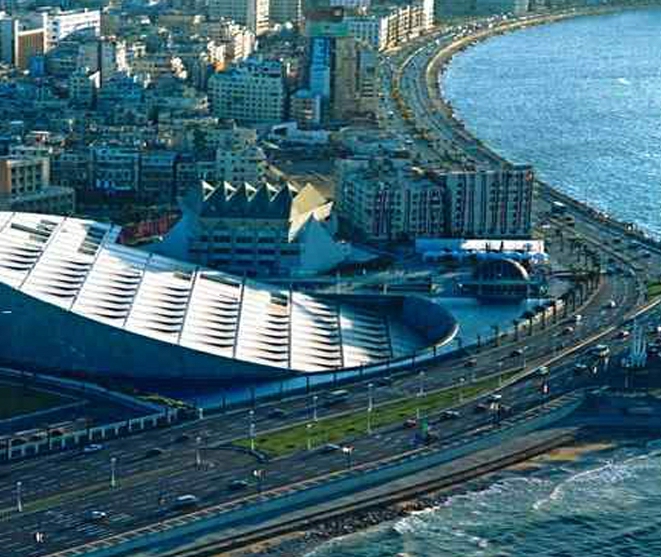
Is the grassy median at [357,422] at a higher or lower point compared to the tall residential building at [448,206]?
lower

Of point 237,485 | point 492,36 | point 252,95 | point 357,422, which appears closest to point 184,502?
point 237,485

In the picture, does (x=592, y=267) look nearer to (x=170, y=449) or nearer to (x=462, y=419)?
(x=462, y=419)

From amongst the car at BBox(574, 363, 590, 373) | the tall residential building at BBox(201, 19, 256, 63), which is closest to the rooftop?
the car at BBox(574, 363, 590, 373)

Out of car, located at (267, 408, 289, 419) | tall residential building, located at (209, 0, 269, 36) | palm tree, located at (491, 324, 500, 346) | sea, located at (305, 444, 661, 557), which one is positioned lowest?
sea, located at (305, 444, 661, 557)

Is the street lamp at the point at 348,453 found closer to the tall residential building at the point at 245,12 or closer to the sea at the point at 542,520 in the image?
the sea at the point at 542,520

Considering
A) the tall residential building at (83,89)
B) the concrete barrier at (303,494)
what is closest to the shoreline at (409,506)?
the concrete barrier at (303,494)

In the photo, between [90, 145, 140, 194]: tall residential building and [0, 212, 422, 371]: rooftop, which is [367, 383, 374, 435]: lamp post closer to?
[0, 212, 422, 371]: rooftop
